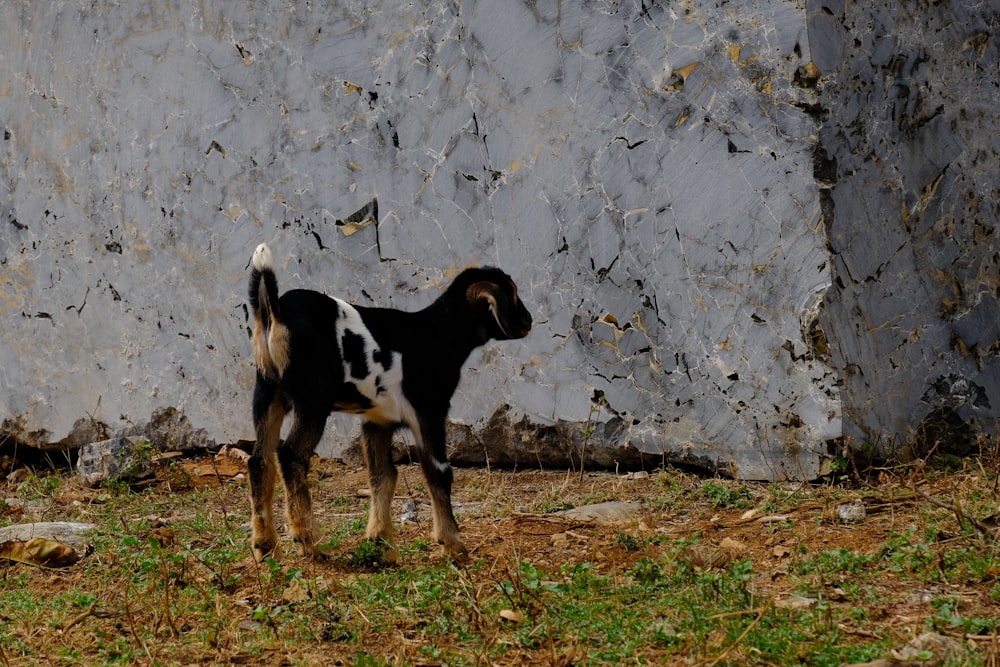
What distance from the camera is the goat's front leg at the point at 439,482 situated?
212 inches

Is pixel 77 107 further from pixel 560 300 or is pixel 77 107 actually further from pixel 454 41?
pixel 560 300

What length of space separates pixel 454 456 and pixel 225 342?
193cm

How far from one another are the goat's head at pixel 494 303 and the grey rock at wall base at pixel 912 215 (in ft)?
5.85

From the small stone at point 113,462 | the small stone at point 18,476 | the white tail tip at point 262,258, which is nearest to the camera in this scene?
the white tail tip at point 262,258

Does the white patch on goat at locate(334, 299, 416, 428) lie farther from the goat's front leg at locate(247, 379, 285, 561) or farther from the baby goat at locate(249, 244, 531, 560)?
the goat's front leg at locate(247, 379, 285, 561)

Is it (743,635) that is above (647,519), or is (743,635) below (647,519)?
below

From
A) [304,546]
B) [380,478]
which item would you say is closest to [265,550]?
[304,546]

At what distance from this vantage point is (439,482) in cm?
540

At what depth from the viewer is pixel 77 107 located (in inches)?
341

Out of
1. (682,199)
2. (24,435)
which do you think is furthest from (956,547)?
(24,435)

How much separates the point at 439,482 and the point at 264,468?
0.83m

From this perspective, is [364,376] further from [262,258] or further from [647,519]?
[647,519]

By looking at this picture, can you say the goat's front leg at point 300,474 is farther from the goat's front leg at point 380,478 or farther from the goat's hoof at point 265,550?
the goat's front leg at point 380,478

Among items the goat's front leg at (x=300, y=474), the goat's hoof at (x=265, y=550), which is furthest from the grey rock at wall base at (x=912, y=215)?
the goat's hoof at (x=265, y=550)
